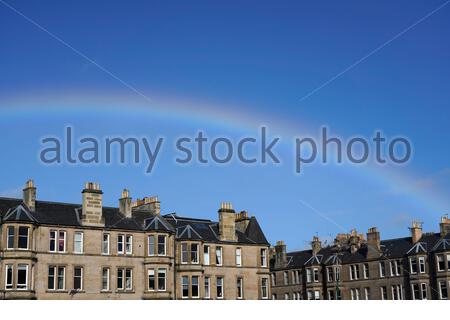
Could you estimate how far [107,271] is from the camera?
53625 millimetres

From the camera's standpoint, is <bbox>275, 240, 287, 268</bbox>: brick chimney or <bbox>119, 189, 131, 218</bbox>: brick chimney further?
<bbox>275, 240, 287, 268</bbox>: brick chimney

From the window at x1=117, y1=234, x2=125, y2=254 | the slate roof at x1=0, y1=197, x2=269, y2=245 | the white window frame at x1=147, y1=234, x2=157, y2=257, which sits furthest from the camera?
the white window frame at x1=147, y1=234, x2=157, y2=257

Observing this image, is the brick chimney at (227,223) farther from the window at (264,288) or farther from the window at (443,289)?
the window at (443,289)

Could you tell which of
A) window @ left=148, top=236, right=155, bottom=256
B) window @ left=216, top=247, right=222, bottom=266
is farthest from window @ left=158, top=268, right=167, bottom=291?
window @ left=216, top=247, right=222, bottom=266

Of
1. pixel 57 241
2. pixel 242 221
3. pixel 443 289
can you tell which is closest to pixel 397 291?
pixel 443 289

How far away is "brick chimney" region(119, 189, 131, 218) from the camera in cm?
5706

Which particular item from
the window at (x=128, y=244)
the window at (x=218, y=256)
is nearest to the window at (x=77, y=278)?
the window at (x=128, y=244)

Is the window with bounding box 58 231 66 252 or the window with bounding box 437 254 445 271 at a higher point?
the window with bounding box 58 231 66 252

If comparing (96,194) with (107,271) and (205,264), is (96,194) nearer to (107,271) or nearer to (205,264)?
(107,271)

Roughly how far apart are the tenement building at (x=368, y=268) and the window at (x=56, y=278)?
38.2 metres

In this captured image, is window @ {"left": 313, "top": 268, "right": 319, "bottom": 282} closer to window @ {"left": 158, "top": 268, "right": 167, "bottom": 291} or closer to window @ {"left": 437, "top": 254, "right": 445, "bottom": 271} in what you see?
window @ {"left": 437, "top": 254, "right": 445, "bottom": 271}

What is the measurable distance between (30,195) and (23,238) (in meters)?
4.45

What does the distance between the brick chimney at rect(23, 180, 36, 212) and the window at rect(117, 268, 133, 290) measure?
9.25 m
